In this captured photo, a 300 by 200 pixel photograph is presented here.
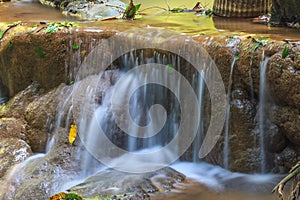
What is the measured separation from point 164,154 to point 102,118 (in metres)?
1.08

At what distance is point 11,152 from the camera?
20.5ft

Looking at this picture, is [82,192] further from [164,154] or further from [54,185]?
[164,154]

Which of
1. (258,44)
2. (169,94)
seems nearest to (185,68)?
(169,94)

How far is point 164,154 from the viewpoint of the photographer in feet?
20.1

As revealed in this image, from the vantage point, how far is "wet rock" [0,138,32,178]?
19.7ft

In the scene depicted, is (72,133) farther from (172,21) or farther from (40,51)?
(172,21)

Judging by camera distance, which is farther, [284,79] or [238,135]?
[238,135]

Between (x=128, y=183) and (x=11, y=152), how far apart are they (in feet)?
6.87

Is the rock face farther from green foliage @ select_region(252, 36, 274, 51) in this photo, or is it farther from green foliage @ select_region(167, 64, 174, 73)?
green foliage @ select_region(167, 64, 174, 73)

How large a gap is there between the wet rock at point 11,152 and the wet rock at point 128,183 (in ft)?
4.24

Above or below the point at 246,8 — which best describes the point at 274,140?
below

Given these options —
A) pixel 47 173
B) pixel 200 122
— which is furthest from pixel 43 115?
pixel 200 122

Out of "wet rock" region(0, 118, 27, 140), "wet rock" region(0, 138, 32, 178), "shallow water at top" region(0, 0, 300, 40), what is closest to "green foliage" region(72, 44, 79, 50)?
"shallow water at top" region(0, 0, 300, 40)

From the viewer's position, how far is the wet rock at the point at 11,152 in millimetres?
5991
